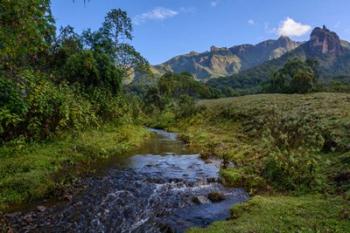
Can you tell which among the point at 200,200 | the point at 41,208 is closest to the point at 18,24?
the point at 41,208

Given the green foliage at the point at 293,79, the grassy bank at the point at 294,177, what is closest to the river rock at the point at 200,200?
the grassy bank at the point at 294,177

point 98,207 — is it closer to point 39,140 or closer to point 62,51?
point 39,140

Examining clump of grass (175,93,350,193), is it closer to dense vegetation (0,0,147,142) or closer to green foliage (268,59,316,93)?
dense vegetation (0,0,147,142)

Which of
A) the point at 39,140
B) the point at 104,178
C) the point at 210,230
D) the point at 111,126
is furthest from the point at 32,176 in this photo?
the point at 111,126

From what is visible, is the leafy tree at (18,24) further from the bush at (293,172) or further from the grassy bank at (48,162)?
the bush at (293,172)

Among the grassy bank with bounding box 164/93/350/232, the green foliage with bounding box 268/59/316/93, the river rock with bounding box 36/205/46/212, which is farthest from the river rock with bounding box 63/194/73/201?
the green foliage with bounding box 268/59/316/93

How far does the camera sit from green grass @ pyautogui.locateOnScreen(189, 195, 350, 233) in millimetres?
11344

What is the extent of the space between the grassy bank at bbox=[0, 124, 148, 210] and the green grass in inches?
313

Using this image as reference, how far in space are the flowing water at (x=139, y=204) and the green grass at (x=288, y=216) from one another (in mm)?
1109

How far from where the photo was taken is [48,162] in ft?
66.0

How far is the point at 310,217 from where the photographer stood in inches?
480

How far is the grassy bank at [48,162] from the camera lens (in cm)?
1580

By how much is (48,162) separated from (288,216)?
44.3 feet

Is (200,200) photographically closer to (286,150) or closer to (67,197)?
(67,197)
